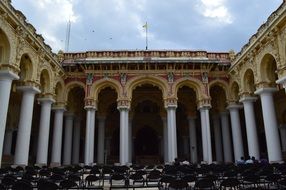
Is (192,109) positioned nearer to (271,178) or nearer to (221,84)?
(221,84)

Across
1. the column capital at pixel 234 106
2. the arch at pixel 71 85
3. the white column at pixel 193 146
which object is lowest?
the white column at pixel 193 146

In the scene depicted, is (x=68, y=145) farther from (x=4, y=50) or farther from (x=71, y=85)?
(x=4, y=50)

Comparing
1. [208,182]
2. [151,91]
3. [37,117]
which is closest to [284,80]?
[208,182]

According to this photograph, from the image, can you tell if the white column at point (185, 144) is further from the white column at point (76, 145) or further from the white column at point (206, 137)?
the white column at point (76, 145)

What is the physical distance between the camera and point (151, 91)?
83.9ft

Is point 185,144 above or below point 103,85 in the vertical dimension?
below

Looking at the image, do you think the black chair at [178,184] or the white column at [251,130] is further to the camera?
the white column at [251,130]

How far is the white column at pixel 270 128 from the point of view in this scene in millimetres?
15195

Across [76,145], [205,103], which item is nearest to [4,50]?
[76,145]

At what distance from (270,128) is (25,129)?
47.8 ft

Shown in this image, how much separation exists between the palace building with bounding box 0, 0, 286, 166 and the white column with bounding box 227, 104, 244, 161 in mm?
75

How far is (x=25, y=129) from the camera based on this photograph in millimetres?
15500

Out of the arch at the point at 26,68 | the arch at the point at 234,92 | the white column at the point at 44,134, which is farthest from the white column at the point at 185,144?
the arch at the point at 26,68

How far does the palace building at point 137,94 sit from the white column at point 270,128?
0.18 ft
